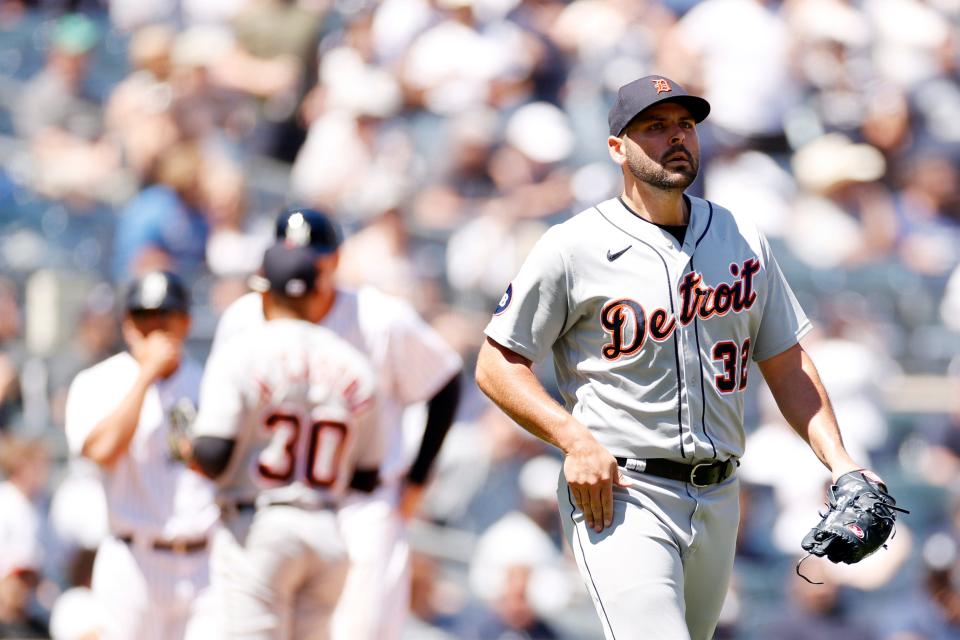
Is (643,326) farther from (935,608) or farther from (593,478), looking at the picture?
(935,608)

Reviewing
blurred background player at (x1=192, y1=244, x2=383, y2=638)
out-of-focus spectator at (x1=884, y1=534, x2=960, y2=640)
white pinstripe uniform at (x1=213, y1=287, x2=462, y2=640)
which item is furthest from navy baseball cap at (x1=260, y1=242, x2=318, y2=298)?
out-of-focus spectator at (x1=884, y1=534, x2=960, y2=640)

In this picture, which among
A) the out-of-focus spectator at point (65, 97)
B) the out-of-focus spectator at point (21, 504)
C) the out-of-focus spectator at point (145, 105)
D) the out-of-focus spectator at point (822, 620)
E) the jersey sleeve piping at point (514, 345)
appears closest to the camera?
the jersey sleeve piping at point (514, 345)

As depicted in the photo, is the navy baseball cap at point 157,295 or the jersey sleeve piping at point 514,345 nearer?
the jersey sleeve piping at point 514,345

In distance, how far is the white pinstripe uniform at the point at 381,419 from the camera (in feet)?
17.6

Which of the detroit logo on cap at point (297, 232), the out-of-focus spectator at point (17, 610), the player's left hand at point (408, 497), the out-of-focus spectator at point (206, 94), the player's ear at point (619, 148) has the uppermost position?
the player's ear at point (619, 148)

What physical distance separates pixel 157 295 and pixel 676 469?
2798 mm

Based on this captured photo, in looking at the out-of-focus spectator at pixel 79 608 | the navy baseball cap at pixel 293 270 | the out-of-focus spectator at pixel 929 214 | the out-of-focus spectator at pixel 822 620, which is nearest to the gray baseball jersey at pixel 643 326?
the navy baseball cap at pixel 293 270

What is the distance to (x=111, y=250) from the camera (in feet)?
31.5

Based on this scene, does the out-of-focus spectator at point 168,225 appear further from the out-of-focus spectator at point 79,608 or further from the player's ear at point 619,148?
the player's ear at point 619,148

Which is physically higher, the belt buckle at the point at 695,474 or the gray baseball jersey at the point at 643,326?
the gray baseball jersey at the point at 643,326

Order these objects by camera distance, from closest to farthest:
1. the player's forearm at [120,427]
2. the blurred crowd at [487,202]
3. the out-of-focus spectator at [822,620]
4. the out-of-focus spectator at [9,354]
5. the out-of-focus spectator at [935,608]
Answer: the player's forearm at [120,427]
the out-of-focus spectator at [822,620]
the out-of-focus spectator at [935,608]
the blurred crowd at [487,202]
the out-of-focus spectator at [9,354]

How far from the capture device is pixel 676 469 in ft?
12.4

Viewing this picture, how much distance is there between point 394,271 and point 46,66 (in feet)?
11.3

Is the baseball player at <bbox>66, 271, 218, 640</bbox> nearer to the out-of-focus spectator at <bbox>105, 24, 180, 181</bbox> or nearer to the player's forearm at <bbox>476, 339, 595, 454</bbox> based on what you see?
the player's forearm at <bbox>476, 339, 595, 454</bbox>
